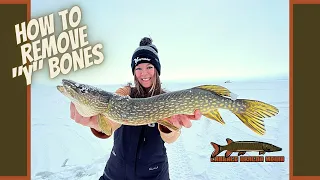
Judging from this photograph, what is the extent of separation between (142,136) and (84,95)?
452 mm

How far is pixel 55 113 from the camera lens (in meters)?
4.83

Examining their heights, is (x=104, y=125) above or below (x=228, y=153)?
above

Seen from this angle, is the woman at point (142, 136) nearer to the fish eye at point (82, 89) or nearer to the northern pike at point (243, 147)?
the fish eye at point (82, 89)

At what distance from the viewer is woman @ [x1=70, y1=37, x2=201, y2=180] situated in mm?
2066

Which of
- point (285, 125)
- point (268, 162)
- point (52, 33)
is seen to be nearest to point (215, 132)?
point (285, 125)

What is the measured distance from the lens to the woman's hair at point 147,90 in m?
2.19

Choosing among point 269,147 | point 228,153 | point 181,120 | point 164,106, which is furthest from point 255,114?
point 269,147

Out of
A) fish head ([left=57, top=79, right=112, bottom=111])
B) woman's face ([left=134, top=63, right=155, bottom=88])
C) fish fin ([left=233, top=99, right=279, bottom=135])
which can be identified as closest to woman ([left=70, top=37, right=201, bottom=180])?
woman's face ([left=134, top=63, right=155, bottom=88])

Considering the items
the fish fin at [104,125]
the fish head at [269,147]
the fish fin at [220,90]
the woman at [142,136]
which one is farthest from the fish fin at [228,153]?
the fish fin at [104,125]

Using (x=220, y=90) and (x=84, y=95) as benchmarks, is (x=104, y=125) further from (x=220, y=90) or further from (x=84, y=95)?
(x=220, y=90)

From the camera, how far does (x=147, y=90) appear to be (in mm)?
2217

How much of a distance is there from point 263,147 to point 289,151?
26 centimetres

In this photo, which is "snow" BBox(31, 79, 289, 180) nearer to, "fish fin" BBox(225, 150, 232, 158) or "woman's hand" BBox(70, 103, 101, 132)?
"fish fin" BBox(225, 150, 232, 158)
